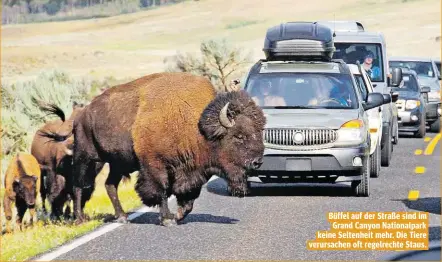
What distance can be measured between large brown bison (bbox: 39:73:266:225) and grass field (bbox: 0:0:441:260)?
79.6m

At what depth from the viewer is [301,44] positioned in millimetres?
20328

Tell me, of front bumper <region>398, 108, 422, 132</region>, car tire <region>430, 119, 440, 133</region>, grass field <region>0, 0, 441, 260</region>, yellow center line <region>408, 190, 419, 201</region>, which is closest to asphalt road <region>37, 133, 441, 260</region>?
yellow center line <region>408, 190, 419, 201</region>

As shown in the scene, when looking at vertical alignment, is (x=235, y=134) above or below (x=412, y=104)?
above

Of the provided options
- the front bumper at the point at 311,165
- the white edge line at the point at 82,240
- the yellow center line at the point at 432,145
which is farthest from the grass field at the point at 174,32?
the white edge line at the point at 82,240

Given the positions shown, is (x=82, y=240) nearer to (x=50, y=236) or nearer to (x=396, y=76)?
(x=50, y=236)

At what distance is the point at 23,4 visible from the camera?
173 metres

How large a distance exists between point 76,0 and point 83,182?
152858 mm

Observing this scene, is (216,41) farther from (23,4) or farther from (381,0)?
(23,4)

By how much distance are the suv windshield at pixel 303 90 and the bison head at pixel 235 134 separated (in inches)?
158

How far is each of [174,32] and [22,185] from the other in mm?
127664

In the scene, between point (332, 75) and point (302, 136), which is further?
point (332, 75)

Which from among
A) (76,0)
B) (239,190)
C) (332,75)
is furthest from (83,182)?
(76,0)

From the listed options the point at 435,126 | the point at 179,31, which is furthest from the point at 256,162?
the point at 179,31

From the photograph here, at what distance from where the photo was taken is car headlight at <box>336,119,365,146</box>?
1644 centimetres
